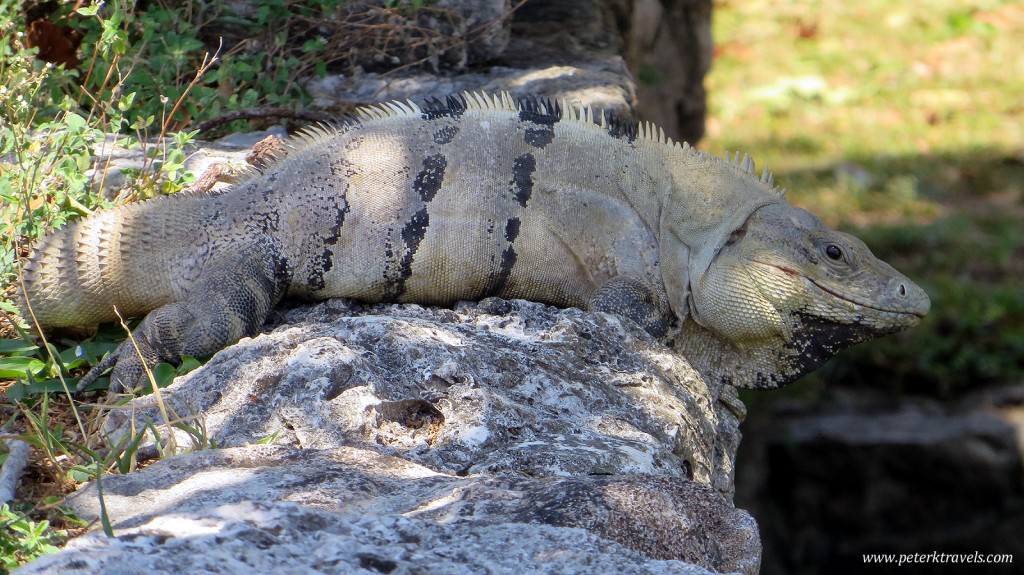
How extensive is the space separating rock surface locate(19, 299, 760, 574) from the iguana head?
0.43 m

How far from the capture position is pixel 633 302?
4.23 meters

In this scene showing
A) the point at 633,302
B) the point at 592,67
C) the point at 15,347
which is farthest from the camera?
the point at 592,67

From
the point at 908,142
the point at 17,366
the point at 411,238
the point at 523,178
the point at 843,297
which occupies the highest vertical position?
the point at 523,178

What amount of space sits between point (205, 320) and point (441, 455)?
1.21 meters

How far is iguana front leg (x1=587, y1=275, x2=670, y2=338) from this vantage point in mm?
4188

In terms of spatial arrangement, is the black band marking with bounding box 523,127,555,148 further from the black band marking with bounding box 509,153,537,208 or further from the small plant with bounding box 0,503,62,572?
the small plant with bounding box 0,503,62,572

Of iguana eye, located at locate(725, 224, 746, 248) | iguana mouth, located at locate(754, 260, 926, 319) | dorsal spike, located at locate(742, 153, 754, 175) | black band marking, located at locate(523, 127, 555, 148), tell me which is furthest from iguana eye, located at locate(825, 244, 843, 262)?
black band marking, located at locate(523, 127, 555, 148)

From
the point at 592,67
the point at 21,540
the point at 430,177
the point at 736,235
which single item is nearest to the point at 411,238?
the point at 430,177

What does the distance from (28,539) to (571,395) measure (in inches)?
61.3

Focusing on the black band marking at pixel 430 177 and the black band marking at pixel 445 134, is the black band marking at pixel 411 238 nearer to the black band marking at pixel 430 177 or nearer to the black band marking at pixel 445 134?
the black band marking at pixel 430 177

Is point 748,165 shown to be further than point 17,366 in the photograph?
Yes

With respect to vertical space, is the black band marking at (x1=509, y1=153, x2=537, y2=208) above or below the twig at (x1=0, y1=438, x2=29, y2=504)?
above

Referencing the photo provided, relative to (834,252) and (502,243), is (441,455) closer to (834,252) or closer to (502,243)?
(502,243)

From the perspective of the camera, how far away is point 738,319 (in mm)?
4375
